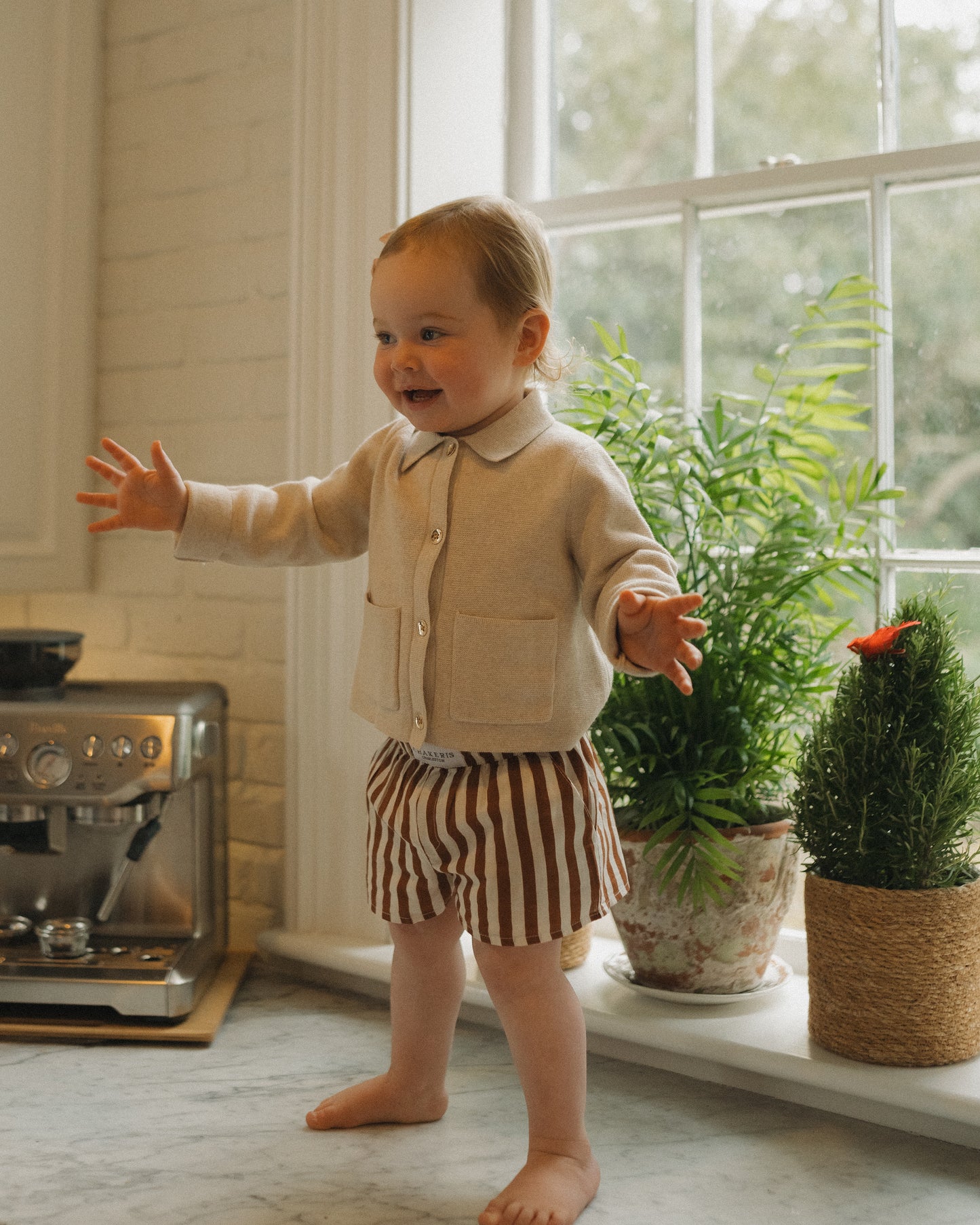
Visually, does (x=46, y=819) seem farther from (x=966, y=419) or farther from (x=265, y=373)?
(x=966, y=419)

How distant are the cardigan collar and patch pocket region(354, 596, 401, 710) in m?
0.13

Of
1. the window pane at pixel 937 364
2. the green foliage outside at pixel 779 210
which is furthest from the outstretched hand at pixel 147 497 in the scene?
the window pane at pixel 937 364

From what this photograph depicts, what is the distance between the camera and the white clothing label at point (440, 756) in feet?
3.28

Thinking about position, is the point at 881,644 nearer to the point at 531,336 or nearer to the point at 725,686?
the point at 725,686

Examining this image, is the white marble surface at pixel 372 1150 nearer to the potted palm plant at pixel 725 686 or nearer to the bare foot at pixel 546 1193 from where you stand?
the bare foot at pixel 546 1193

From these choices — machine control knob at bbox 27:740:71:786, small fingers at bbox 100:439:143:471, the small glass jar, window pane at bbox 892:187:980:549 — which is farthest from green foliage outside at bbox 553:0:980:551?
the small glass jar

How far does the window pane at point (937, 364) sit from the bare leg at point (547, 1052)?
0.64 meters

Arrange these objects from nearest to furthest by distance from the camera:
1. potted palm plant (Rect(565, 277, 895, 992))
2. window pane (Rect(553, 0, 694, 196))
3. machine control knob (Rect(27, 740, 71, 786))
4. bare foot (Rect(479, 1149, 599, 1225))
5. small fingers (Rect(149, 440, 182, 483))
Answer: bare foot (Rect(479, 1149, 599, 1225)), small fingers (Rect(149, 440, 182, 483)), potted palm plant (Rect(565, 277, 895, 992)), machine control knob (Rect(27, 740, 71, 786)), window pane (Rect(553, 0, 694, 196))

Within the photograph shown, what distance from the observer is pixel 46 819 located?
128 centimetres

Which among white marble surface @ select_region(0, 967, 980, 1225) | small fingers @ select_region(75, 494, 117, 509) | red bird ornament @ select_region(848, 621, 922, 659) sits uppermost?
small fingers @ select_region(75, 494, 117, 509)

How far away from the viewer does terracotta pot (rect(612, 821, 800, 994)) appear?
1145 mm

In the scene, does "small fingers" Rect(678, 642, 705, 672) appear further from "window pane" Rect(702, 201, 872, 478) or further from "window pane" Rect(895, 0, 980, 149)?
"window pane" Rect(895, 0, 980, 149)

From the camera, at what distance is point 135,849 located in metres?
1.28

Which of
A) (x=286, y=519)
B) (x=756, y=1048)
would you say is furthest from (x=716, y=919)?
(x=286, y=519)
